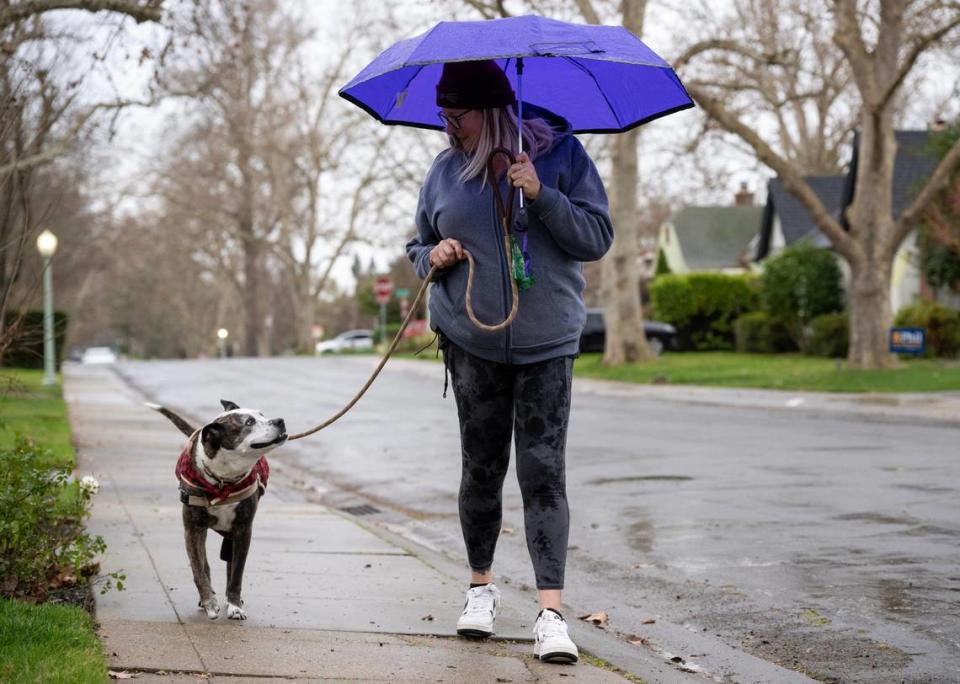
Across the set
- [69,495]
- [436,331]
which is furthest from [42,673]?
A: [69,495]

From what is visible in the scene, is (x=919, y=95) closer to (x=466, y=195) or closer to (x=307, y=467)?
(x=307, y=467)

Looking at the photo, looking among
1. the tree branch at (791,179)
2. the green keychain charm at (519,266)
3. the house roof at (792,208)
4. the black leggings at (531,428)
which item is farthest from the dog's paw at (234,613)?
the house roof at (792,208)

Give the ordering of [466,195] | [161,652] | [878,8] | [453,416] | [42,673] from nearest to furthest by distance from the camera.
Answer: [42,673], [161,652], [466,195], [453,416], [878,8]

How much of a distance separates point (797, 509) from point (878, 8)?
1937 centimetres

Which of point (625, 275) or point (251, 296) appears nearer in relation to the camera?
point (625, 275)

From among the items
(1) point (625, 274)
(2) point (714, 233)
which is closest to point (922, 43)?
(1) point (625, 274)

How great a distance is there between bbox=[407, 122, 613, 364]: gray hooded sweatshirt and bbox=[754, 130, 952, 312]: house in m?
26.4

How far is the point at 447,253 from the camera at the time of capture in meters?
4.92

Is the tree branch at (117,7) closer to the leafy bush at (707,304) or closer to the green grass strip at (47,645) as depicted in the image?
the green grass strip at (47,645)

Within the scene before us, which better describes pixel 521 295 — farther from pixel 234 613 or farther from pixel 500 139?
pixel 234 613

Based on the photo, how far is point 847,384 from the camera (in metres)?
22.8

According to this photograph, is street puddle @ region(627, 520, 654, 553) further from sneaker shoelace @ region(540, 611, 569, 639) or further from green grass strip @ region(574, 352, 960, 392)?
green grass strip @ region(574, 352, 960, 392)

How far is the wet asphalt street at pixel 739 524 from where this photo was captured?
5.41 meters

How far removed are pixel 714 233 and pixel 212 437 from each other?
2437 inches
